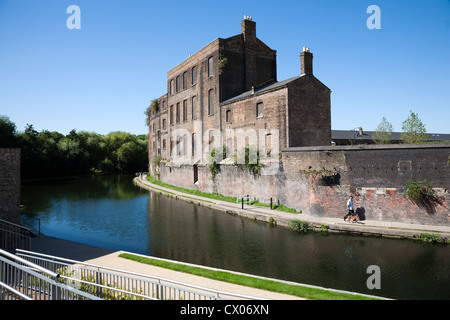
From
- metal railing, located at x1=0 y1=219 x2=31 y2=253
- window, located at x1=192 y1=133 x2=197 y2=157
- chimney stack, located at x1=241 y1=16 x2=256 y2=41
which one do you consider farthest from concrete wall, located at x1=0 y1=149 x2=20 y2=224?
chimney stack, located at x1=241 y1=16 x2=256 y2=41

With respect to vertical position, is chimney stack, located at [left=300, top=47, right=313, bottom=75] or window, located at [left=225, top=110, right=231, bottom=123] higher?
chimney stack, located at [left=300, top=47, right=313, bottom=75]

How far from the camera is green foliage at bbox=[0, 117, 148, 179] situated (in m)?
47.5

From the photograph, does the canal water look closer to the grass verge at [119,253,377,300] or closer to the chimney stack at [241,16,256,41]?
the grass verge at [119,253,377,300]

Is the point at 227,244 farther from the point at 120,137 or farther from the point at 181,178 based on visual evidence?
the point at 120,137

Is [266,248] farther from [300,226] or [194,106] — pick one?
[194,106]

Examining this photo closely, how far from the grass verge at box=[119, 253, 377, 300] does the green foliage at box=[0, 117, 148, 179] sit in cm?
4388

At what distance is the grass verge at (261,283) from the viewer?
21.6 ft

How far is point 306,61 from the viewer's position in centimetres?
2002

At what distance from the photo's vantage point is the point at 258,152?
2014 cm

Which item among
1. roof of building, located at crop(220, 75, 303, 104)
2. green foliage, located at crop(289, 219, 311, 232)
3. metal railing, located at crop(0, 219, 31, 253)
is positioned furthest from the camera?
roof of building, located at crop(220, 75, 303, 104)

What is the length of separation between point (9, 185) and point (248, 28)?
23.0 meters

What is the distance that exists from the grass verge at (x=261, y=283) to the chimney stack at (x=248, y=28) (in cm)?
2324

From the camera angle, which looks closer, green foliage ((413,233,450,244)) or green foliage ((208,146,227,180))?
green foliage ((413,233,450,244))
